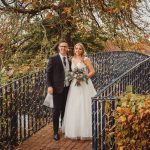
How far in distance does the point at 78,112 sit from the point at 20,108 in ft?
3.99

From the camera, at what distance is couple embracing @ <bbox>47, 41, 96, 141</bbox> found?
8344 millimetres

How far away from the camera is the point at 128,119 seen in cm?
591

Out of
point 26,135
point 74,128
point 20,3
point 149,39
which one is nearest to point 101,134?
point 74,128

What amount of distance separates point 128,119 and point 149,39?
11602 mm

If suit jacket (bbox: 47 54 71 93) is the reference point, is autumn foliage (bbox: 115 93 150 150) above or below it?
below

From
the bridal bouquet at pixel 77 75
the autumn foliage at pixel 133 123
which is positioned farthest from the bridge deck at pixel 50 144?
the autumn foliage at pixel 133 123

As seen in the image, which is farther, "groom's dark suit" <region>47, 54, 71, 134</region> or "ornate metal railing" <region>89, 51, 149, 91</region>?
"ornate metal railing" <region>89, 51, 149, 91</region>

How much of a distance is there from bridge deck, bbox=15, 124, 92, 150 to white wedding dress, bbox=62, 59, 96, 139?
0.60 ft

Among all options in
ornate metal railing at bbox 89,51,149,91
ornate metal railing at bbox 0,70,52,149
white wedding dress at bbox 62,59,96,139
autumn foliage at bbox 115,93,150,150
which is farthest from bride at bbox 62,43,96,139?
ornate metal railing at bbox 89,51,149,91

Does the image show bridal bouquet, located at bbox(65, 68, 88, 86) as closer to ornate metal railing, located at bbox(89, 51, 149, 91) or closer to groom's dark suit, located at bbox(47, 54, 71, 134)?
groom's dark suit, located at bbox(47, 54, 71, 134)

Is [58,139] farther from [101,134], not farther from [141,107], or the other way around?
[141,107]

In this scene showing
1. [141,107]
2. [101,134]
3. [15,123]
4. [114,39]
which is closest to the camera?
[141,107]

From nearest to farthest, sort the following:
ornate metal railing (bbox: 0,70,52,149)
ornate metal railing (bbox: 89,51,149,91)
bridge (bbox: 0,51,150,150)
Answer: bridge (bbox: 0,51,150,150)
ornate metal railing (bbox: 0,70,52,149)
ornate metal railing (bbox: 89,51,149,91)

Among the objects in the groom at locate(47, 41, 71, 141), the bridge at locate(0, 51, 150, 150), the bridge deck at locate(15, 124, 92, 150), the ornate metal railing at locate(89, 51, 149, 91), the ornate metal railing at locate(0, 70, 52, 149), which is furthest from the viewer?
the ornate metal railing at locate(89, 51, 149, 91)
